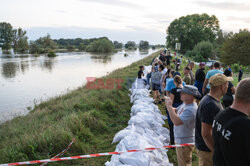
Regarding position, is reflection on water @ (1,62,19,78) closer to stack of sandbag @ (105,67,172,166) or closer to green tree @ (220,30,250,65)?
stack of sandbag @ (105,67,172,166)

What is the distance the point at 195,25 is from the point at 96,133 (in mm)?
49768

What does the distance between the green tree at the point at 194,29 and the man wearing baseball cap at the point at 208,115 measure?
4789 centimetres

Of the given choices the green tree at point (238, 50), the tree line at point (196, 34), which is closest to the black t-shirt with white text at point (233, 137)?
the green tree at point (238, 50)

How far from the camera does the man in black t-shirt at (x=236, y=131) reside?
134cm

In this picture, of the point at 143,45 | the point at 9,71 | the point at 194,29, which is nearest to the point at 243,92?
the point at 9,71

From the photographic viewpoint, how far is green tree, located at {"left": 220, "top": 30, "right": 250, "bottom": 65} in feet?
66.8

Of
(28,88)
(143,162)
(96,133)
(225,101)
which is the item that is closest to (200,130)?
(143,162)

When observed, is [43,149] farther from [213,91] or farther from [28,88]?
[28,88]

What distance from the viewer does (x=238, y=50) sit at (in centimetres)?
2091

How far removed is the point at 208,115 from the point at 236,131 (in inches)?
23.8

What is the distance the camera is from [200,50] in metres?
31.6

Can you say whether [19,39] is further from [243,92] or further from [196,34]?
[243,92]

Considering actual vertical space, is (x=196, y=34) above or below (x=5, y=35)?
below

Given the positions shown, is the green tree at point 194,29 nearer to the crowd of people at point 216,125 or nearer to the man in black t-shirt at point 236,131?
the crowd of people at point 216,125
